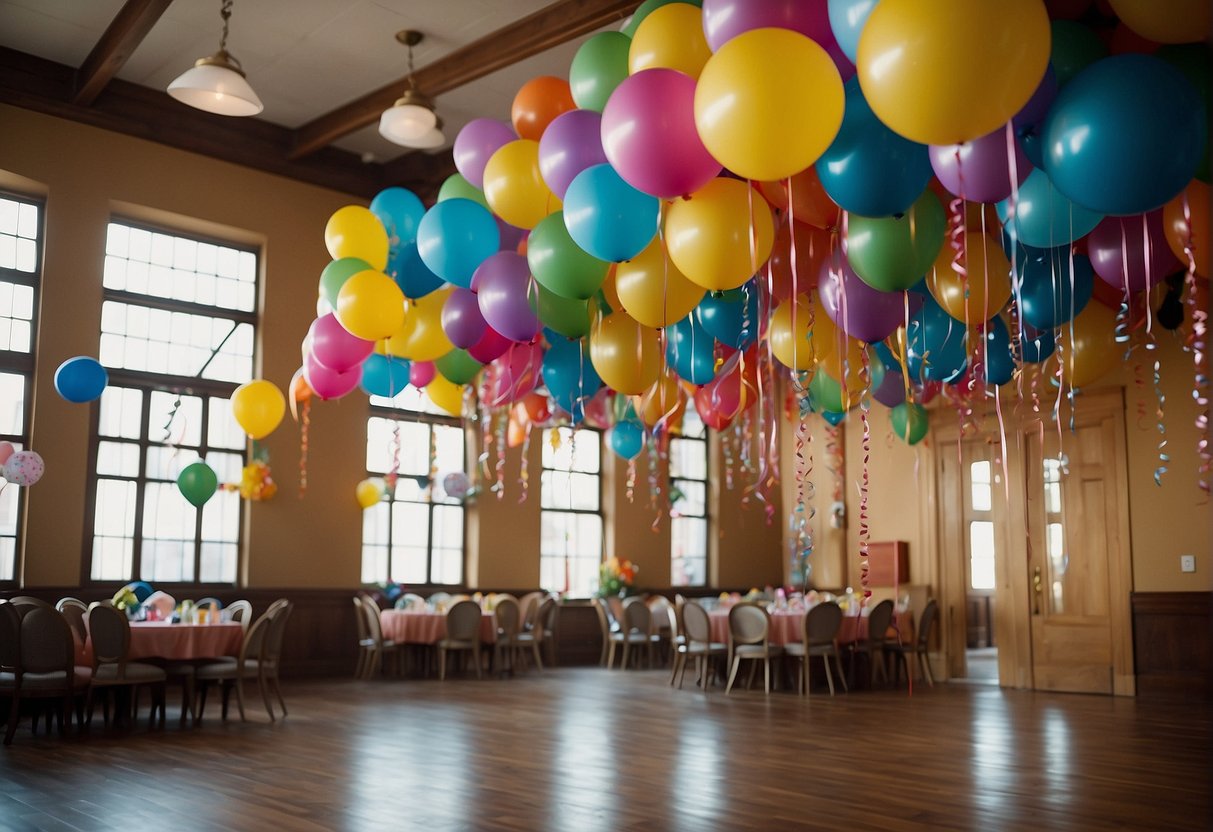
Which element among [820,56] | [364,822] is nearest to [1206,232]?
[820,56]

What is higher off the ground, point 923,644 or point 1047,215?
point 1047,215

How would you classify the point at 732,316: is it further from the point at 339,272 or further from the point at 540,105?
the point at 339,272

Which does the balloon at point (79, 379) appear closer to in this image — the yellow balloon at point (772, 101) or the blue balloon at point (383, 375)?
the blue balloon at point (383, 375)

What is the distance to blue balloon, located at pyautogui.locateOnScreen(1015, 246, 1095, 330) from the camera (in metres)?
5.02

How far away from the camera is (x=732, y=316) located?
5730 mm

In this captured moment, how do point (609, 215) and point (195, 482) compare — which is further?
point (195, 482)

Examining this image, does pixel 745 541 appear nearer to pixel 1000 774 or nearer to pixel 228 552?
pixel 228 552

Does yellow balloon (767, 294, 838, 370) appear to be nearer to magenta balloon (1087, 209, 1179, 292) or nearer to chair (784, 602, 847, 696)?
magenta balloon (1087, 209, 1179, 292)

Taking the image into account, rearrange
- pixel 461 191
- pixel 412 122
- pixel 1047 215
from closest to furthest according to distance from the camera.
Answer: pixel 1047 215 → pixel 461 191 → pixel 412 122

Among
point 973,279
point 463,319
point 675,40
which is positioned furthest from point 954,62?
point 463,319

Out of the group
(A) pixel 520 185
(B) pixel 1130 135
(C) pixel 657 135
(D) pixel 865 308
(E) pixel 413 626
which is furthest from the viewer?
(E) pixel 413 626

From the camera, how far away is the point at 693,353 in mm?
6047

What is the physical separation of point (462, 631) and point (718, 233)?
26.1 ft

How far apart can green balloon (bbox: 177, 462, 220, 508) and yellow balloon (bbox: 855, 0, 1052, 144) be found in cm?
768
